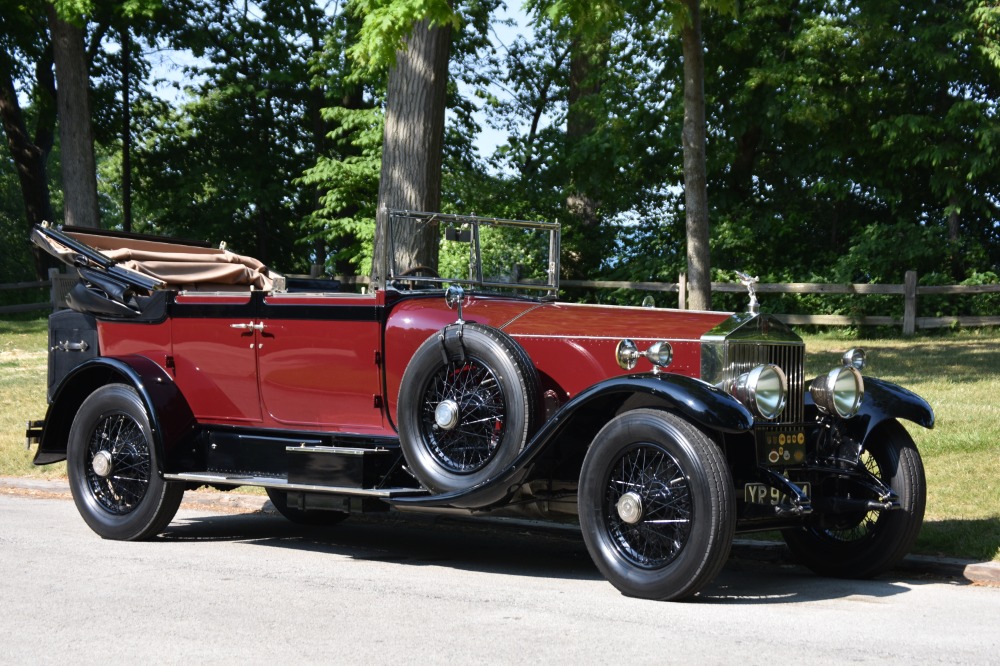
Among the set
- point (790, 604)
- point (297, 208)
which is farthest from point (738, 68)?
point (790, 604)

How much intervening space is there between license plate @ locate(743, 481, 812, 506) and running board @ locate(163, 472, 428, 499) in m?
1.76

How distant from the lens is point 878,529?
6.43 metres

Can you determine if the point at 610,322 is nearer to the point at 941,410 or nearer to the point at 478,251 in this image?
the point at 478,251

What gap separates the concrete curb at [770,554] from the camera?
6375 mm

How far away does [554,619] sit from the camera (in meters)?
5.27

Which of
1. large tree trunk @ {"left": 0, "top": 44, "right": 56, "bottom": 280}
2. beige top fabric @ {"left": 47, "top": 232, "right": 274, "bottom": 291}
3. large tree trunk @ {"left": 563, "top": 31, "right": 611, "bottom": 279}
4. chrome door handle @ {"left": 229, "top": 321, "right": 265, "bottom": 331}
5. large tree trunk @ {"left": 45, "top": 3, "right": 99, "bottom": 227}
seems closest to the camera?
chrome door handle @ {"left": 229, "top": 321, "right": 265, "bottom": 331}

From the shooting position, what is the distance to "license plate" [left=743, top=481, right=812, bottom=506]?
5.73 metres

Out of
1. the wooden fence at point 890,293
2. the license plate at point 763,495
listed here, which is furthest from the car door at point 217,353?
the wooden fence at point 890,293

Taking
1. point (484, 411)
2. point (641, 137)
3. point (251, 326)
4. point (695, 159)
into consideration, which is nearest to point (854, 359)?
point (484, 411)

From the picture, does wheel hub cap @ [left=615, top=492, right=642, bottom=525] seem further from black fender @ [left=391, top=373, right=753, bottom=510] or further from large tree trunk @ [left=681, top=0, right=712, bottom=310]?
large tree trunk @ [left=681, top=0, right=712, bottom=310]

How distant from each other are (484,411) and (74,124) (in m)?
18.1

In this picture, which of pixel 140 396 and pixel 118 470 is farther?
pixel 118 470

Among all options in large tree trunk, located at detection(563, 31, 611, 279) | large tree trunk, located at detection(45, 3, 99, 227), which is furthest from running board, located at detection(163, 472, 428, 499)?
large tree trunk, located at detection(563, 31, 611, 279)

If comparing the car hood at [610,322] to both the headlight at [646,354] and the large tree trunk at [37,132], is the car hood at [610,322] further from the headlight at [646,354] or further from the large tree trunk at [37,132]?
the large tree trunk at [37,132]
